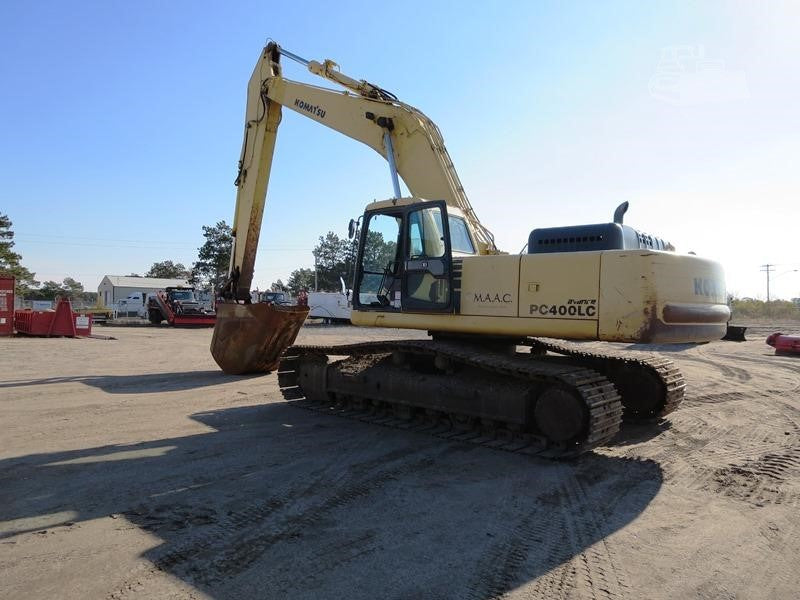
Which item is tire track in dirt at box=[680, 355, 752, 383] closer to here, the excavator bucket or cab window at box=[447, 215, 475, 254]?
cab window at box=[447, 215, 475, 254]

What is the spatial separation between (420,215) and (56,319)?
18.4m

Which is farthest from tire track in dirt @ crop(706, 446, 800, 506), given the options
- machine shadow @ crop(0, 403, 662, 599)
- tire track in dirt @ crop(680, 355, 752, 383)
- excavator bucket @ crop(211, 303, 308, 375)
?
excavator bucket @ crop(211, 303, 308, 375)

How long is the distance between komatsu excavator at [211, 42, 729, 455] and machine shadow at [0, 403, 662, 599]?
58cm

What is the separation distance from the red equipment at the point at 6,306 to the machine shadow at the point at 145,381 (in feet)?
38.9

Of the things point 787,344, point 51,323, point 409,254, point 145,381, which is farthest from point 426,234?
point 51,323

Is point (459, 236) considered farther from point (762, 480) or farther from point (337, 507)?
point (762, 480)

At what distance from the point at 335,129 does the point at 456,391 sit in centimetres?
537

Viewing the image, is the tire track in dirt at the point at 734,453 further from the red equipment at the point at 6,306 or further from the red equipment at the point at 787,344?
the red equipment at the point at 6,306

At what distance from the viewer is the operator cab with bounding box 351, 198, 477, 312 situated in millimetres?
6434

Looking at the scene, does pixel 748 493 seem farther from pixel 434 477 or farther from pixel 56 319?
pixel 56 319

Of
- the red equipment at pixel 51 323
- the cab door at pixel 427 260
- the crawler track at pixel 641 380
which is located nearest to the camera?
the cab door at pixel 427 260

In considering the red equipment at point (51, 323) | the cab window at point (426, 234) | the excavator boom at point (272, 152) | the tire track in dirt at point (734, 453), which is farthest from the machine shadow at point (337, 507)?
the red equipment at point (51, 323)

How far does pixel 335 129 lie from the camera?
9469 millimetres

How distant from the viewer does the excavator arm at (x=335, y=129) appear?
26.8 ft
